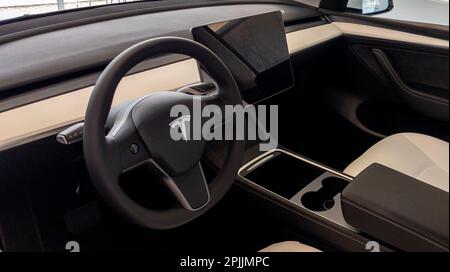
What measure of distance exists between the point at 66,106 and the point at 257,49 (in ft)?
2.12

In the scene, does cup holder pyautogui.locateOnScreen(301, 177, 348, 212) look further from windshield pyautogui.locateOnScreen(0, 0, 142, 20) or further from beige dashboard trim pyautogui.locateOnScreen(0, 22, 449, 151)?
windshield pyautogui.locateOnScreen(0, 0, 142, 20)

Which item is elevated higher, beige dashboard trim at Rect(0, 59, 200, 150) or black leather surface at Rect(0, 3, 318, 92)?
black leather surface at Rect(0, 3, 318, 92)

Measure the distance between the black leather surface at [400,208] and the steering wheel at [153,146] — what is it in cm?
33

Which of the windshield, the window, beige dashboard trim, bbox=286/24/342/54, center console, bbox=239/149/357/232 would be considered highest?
the window

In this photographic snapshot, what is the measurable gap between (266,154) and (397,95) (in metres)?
0.48

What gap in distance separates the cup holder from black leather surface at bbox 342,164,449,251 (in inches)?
18.3

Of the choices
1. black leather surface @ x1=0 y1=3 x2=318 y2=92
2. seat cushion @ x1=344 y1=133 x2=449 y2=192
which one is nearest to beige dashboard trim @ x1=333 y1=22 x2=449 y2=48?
seat cushion @ x1=344 y1=133 x2=449 y2=192

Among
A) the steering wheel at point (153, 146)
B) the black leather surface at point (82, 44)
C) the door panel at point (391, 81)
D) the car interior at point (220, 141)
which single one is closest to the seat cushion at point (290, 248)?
the car interior at point (220, 141)

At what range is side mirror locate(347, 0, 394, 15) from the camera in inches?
43.3

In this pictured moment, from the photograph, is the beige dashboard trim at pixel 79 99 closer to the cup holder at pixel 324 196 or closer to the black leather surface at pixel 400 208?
the black leather surface at pixel 400 208

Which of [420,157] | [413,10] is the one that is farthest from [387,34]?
[420,157]

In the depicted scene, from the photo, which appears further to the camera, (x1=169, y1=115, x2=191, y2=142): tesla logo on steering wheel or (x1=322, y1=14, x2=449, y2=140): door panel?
(x1=169, y1=115, x2=191, y2=142): tesla logo on steering wheel

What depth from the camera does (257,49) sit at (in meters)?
1.48
